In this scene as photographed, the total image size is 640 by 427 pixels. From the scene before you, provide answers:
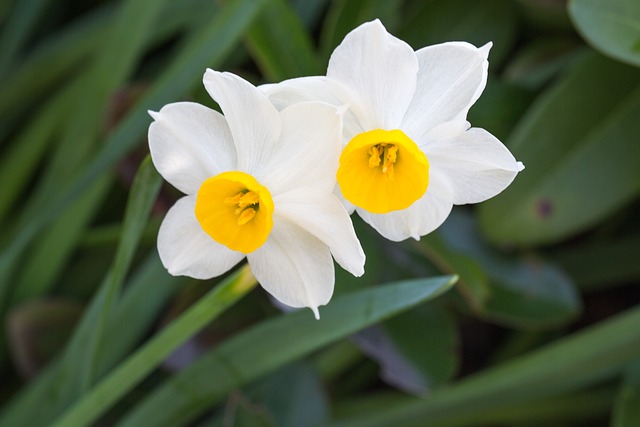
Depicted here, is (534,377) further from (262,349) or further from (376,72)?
(376,72)

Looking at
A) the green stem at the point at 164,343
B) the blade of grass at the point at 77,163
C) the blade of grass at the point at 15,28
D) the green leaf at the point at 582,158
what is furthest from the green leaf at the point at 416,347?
the blade of grass at the point at 15,28

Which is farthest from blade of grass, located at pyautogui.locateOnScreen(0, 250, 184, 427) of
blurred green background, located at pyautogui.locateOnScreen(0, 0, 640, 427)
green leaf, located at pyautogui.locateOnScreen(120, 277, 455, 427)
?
green leaf, located at pyautogui.locateOnScreen(120, 277, 455, 427)

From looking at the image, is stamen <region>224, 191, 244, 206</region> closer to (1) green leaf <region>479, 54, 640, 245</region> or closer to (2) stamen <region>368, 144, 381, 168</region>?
(2) stamen <region>368, 144, 381, 168</region>

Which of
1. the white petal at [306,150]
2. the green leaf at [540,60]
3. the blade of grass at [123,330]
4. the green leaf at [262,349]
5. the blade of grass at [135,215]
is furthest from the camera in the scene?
the green leaf at [540,60]

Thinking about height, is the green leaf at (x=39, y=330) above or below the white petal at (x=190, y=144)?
below

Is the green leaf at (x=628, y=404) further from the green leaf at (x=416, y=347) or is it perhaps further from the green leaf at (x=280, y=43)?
the green leaf at (x=280, y=43)

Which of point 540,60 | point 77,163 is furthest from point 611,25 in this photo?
point 77,163
